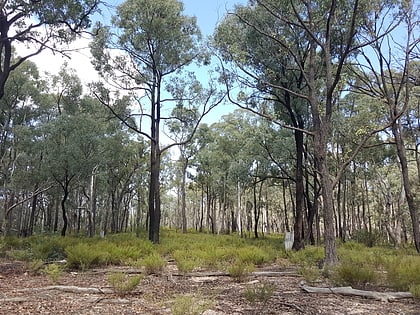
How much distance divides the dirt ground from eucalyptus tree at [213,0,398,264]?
11.0ft

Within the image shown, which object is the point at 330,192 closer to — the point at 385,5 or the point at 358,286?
the point at 358,286

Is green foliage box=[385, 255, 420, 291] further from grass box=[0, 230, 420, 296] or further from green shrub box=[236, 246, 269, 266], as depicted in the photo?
green shrub box=[236, 246, 269, 266]

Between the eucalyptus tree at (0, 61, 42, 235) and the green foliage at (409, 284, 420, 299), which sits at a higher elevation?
the eucalyptus tree at (0, 61, 42, 235)

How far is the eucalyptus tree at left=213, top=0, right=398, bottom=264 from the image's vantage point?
9.52 meters

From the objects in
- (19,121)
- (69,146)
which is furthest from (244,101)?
(19,121)

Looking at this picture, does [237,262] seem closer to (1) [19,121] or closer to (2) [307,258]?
(2) [307,258]

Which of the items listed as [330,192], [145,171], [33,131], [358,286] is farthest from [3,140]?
[358,286]

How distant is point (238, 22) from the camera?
44.4 feet

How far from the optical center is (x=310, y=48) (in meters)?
10.9

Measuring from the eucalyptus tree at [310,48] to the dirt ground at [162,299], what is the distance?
336 cm

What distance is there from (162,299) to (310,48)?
8776 millimetres

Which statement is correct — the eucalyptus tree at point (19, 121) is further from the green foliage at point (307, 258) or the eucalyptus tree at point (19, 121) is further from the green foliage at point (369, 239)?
the green foliage at point (369, 239)

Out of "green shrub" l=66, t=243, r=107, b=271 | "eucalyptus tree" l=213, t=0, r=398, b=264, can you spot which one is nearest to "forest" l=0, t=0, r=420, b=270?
"eucalyptus tree" l=213, t=0, r=398, b=264

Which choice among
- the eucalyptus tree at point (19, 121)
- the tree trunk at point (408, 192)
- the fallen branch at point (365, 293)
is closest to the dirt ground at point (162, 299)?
the fallen branch at point (365, 293)
